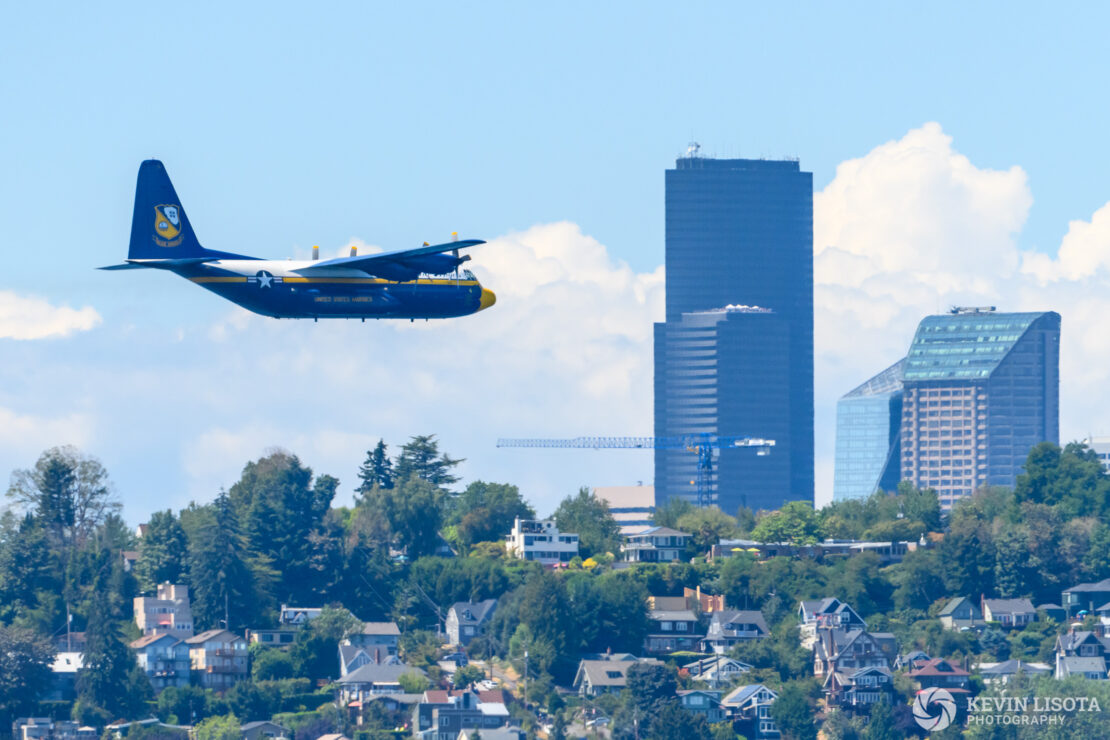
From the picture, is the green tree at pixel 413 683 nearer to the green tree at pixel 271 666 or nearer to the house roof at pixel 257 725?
the green tree at pixel 271 666

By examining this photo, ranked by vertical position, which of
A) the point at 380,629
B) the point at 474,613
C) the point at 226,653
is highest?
the point at 474,613

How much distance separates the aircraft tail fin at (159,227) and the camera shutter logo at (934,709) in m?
93.8

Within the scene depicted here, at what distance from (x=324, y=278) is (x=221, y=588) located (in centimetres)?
10424

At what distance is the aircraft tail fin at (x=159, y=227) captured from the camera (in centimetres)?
9725

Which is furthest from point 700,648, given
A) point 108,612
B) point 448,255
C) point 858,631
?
point 448,255

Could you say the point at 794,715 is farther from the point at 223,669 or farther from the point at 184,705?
the point at 184,705

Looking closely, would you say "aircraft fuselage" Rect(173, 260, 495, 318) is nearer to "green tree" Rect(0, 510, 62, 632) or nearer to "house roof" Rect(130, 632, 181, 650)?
"house roof" Rect(130, 632, 181, 650)

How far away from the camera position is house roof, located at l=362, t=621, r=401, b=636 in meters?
193

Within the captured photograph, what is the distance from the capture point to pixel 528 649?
185 meters

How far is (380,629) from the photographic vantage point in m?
195

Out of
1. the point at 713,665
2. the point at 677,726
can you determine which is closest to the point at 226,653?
the point at 677,726

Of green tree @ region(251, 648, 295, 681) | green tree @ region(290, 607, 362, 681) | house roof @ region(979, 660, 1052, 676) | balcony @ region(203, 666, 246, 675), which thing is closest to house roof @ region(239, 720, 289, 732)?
green tree @ region(251, 648, 295, 681)

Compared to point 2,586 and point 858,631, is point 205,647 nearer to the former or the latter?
point 2,586

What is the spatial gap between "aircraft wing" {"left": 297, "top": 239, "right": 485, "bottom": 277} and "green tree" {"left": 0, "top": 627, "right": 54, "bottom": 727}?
92.0 metres
